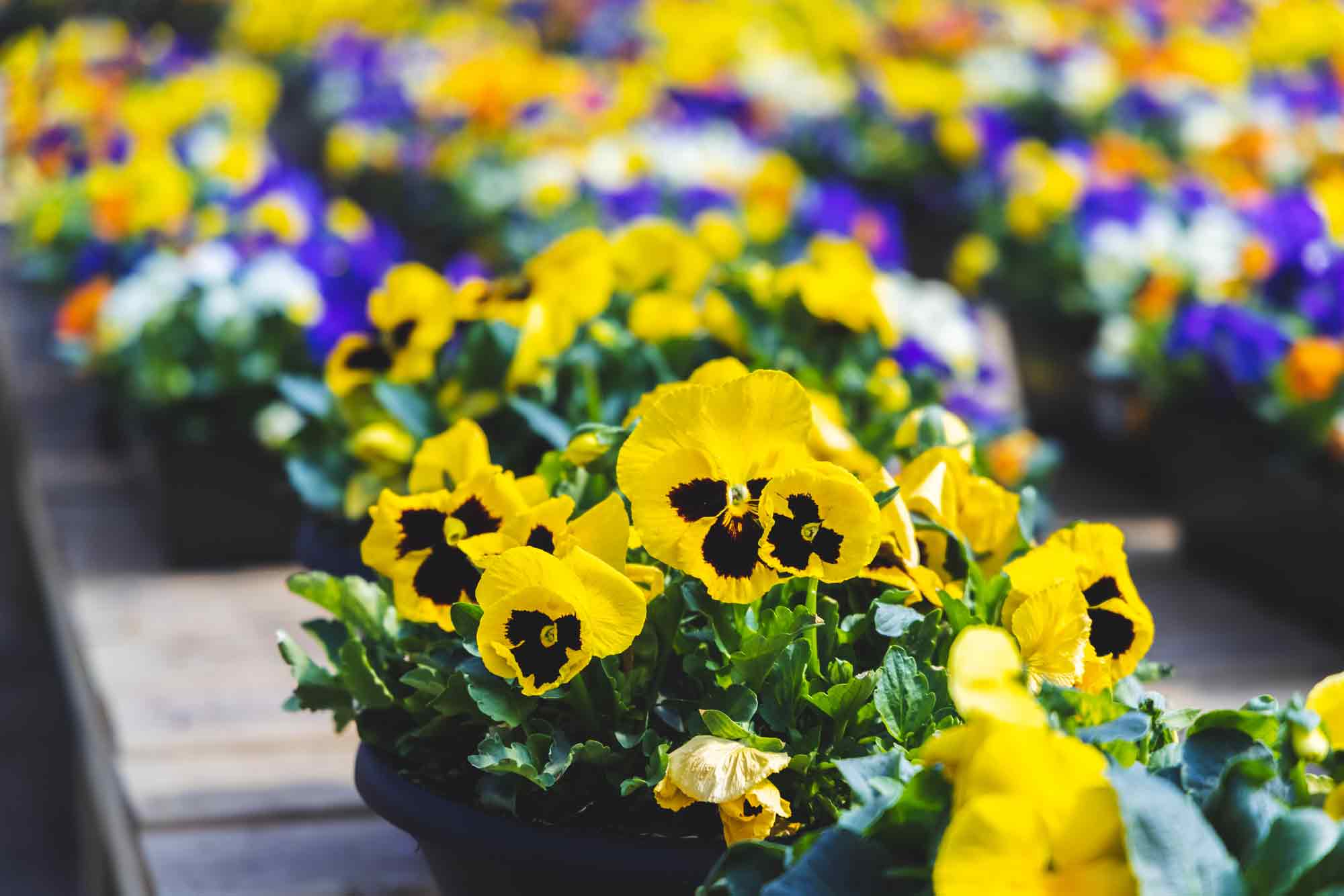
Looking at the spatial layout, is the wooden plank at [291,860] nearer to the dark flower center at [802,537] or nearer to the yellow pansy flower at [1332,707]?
the dark flower center at [802,537]

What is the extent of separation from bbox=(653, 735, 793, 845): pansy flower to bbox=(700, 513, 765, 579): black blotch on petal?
10 cm

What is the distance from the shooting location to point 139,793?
1.63m

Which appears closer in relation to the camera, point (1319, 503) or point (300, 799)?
point (300, 799)

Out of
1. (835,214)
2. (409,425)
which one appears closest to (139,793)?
(409,425)

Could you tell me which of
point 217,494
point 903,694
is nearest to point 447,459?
point 903,694

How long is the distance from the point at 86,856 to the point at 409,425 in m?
1.13

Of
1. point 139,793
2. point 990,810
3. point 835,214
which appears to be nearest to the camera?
point 990,810

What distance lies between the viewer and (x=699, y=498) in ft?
3.05

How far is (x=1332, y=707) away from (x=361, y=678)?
1.96 feet

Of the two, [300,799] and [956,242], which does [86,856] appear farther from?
[956,242]

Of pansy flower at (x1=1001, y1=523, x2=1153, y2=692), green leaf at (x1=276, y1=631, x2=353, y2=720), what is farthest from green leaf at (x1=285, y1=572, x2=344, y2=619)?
pansy flower at (x1=1001, y1=523, x2=1153, y2=692)

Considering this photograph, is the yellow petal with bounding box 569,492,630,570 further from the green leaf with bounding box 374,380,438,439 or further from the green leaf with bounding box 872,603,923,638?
the green leaf with bounding box 374,380,438,439

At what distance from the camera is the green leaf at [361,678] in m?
1.06

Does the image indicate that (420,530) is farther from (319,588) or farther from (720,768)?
(720,768)
